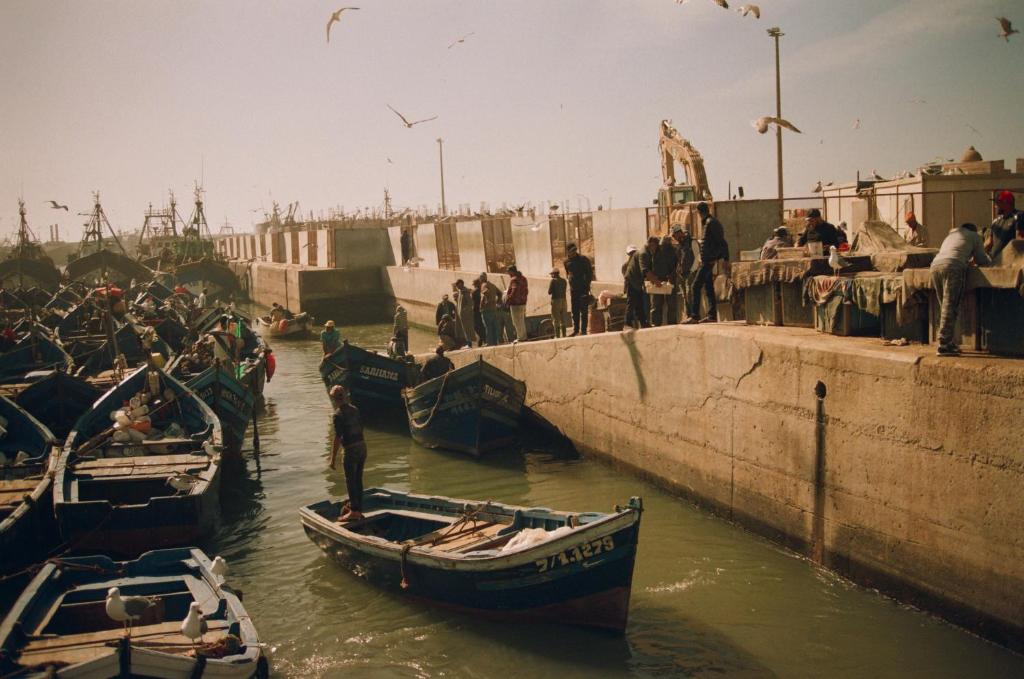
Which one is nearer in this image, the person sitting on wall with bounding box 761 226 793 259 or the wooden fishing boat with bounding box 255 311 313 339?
the person sitting on wall with bounding box 761 226 793 259

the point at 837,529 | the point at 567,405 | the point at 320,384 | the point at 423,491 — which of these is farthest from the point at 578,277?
the point at 320,384

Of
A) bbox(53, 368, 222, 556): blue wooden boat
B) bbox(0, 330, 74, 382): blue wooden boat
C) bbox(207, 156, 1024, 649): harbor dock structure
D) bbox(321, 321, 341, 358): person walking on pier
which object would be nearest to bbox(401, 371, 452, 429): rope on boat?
bbox(207, 156, 1024, 649): harbor dock structure

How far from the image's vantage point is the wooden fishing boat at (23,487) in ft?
31.9

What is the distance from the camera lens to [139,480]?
1130cm

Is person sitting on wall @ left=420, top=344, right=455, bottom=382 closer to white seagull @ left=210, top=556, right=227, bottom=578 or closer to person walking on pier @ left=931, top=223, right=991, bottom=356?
white seagull @ left=210, top=556, right=227, bottom=578

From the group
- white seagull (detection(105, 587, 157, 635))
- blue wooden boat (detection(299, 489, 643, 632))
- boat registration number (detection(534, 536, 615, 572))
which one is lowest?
blue wooden boat (detection(299, 489, 643, 632))

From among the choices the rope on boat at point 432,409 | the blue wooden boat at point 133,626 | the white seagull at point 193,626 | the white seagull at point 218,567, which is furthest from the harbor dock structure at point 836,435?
the white seagull at point 193,626

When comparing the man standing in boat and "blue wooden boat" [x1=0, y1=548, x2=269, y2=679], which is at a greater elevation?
the man standing in boat

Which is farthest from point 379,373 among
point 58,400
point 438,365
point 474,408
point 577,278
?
point 58,400

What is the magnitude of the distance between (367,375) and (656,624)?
10.3m

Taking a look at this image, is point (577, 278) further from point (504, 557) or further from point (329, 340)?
point (504, 557)

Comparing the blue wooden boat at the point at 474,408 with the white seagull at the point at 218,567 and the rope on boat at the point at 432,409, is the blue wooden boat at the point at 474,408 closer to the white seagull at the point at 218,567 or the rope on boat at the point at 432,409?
the rope on boat at the point at 432,409

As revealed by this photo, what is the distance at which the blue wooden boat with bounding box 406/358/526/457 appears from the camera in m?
15.1

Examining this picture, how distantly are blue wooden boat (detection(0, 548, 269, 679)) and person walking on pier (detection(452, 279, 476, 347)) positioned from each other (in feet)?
37.1
